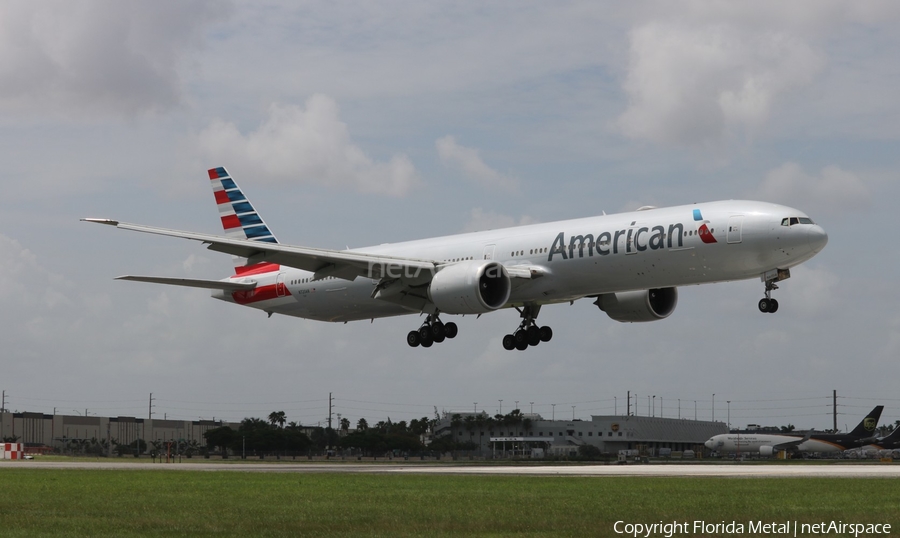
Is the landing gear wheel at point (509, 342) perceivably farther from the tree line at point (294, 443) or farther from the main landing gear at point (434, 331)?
the tree line at point (294, 443)

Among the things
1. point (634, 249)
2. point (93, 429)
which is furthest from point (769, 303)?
point (93, 429)

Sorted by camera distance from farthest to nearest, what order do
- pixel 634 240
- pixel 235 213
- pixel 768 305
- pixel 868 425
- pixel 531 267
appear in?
1. pixel 868 425
2. pixel 235 213
3. pixel 531 267
4. pixel 634 240
5. pixel 768 305

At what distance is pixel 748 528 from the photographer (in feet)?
73.9

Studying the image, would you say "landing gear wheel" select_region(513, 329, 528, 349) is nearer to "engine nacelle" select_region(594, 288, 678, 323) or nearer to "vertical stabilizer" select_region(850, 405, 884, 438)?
"engine nacelle" select_region(594, 288, 678, 323)

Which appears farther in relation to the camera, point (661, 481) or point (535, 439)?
point (535, 439)

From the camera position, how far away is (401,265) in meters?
49.9

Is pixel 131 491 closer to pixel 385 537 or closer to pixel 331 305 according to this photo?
pixel 385 537

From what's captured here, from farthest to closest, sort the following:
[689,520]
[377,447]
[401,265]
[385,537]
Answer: [377,447] < [401,265] < [689,520] < [385,537]

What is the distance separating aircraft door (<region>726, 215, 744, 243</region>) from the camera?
42031 mm

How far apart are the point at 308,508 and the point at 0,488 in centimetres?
1437

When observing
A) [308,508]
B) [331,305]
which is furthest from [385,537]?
[331,305]

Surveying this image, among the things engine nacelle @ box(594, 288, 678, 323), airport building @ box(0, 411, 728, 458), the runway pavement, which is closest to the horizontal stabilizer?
the runway pavement

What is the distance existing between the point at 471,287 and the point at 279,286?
16071 millimetres

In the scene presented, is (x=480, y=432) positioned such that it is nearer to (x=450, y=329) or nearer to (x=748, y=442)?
(x=748, y=442)
